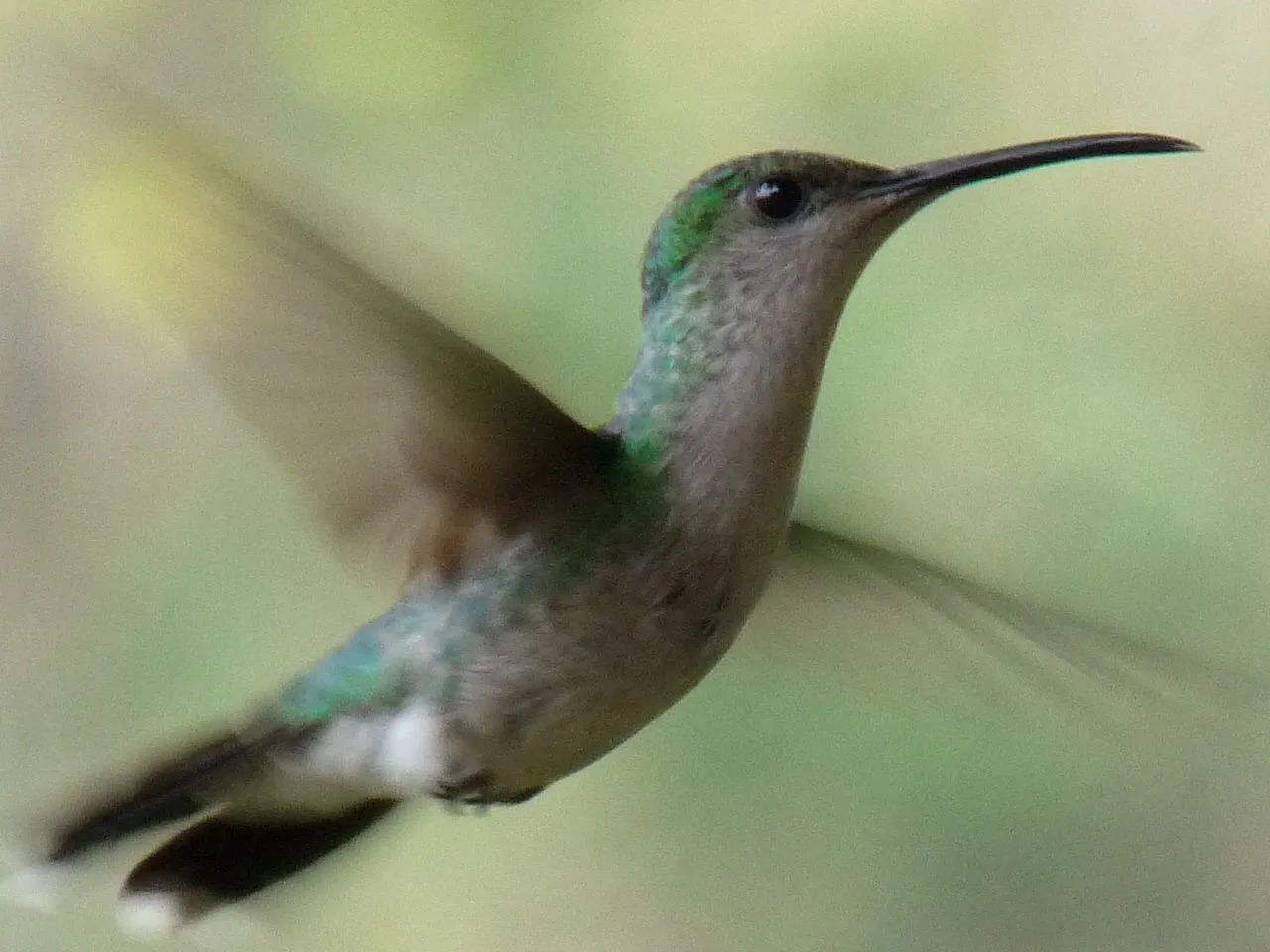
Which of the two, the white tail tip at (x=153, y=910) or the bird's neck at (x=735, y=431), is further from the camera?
the white tail tip at (x=153, y=910)

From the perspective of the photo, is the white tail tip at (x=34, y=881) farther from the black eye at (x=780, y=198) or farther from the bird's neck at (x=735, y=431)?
the black eye at (x=780, y=198)

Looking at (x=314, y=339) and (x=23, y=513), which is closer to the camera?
(x=314, y=339)

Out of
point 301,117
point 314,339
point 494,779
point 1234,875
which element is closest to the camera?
point 314,339

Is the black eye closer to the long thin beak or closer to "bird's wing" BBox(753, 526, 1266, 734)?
the long thin beak

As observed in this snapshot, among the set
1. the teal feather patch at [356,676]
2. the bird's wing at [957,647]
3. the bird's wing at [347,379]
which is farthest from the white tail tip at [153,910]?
the bird's wing at [957,647]

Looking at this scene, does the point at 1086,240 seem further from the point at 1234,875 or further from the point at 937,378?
the point at 1234,875

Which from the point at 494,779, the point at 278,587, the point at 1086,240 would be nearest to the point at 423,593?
the point at 494,779

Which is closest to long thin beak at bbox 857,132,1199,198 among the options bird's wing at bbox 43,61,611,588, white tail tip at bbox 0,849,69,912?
bird's wing at bbox 43,61,611,588

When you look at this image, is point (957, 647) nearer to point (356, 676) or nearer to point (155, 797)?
point (356, 676)
